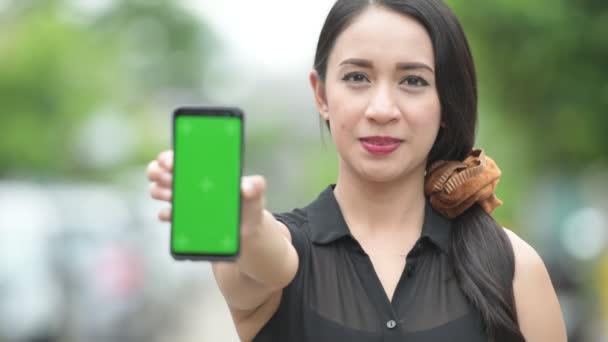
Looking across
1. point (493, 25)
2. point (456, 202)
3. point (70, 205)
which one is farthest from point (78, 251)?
point (456, 202)

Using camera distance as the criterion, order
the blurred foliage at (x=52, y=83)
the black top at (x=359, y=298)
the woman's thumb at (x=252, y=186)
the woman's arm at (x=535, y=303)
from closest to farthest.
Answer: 1. the woman's thumb at (x=252, y=186)
2. the black top at (x=359, y=298)
3. the woman's arm at (x=535, y=303)
4. the blurred foliage at (x=52, y=83)

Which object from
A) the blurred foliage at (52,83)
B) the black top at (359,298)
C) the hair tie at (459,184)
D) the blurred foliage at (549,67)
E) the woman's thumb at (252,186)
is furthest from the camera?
the blurred foliage at (52,83)

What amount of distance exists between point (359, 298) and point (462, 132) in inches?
22.8

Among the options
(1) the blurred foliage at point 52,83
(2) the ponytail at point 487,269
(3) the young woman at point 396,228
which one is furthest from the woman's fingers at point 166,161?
(1) the blurred foliage at point 52,83

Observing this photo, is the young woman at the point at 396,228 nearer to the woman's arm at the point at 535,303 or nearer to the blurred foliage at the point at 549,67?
the woman's arm at the point at 535,303

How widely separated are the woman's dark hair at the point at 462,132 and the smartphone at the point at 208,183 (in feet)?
2.66

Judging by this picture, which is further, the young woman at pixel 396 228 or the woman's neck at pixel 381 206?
the woman's neck at pixel 381 206

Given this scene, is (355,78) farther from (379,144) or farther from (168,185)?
(168,185)

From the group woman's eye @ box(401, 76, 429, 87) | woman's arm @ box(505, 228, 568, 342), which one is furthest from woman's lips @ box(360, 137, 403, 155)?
woman's arm @ box(505, 228, 568, 342)

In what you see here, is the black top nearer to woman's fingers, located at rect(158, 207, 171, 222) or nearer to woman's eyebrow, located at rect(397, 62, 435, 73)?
woman's eyebrow, located at rect(397, 62, 435, 73)

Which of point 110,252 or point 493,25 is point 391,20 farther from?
point 110,252

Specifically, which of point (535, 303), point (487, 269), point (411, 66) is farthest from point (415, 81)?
point (535, 303)

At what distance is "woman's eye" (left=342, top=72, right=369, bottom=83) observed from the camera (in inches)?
136

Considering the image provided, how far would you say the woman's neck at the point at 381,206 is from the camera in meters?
3.57
